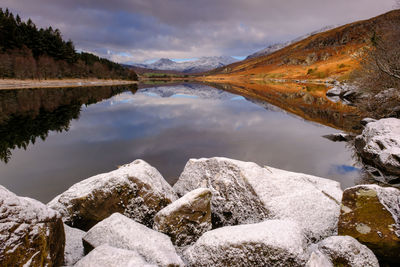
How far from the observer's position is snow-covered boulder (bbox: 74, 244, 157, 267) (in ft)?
13.7

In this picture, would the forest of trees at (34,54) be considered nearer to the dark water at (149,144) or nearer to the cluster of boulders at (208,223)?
the dark water at (149,144)

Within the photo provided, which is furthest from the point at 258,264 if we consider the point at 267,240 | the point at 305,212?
the point at 305,212

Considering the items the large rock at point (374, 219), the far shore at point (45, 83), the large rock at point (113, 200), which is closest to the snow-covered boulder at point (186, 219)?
the large rock at point (113, 200)

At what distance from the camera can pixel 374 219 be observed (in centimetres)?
552

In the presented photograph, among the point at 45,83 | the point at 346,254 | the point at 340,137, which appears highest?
the point at 45,83

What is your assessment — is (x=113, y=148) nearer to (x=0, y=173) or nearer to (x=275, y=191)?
(x=0, y=173)

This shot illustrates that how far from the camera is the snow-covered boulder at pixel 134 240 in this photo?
4902 millimetres

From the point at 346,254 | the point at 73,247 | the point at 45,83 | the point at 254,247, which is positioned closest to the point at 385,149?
the point at 346,254

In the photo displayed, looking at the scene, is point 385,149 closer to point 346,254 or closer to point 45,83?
point 346,254

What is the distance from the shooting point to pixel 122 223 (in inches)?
216

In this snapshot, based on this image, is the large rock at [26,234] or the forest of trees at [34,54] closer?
the large rock at [26,234]

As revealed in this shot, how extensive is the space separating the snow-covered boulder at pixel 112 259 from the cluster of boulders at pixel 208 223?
18 mm

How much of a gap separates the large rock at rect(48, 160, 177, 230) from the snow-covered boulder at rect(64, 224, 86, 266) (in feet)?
2.16

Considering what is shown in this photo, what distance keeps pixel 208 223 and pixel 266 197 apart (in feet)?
5.67
